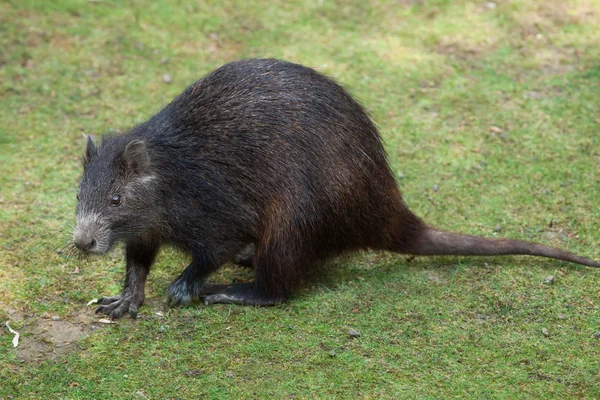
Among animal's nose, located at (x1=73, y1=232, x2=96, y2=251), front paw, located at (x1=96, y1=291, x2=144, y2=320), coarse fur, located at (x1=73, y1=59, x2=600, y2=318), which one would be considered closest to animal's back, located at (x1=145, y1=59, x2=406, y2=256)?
coarse fur, located at (x1=73, y1=59, x2=600, y2=318)

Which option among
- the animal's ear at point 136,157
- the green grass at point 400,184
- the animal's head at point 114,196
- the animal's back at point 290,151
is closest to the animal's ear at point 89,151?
the animal's head at point 114,196

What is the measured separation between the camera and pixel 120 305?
5.20 m

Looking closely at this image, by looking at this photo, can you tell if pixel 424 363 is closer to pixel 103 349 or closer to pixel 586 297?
pixel 586 297

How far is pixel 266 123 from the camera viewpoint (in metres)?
5.34

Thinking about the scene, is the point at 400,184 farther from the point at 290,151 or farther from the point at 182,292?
the point at 182,292

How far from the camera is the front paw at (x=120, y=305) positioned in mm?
5164

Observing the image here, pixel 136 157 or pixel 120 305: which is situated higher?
pixel 136 157

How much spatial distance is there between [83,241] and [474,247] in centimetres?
251

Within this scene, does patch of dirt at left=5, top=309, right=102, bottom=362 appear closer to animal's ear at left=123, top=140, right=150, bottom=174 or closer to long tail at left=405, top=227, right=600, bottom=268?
animal's ear at left=123, top=140, right=150, bottom=174

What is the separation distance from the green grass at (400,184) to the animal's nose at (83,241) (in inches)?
19.7

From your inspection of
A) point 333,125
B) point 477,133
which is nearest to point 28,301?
point 333,125

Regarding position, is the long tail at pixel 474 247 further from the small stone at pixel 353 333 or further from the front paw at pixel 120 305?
the front paw at pixel 120 305

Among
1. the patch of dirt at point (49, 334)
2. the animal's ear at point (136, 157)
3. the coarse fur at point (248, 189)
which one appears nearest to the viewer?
the patch of dirt at point (49, 334)

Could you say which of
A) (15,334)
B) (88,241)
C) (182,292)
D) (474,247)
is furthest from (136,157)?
(474,247)
